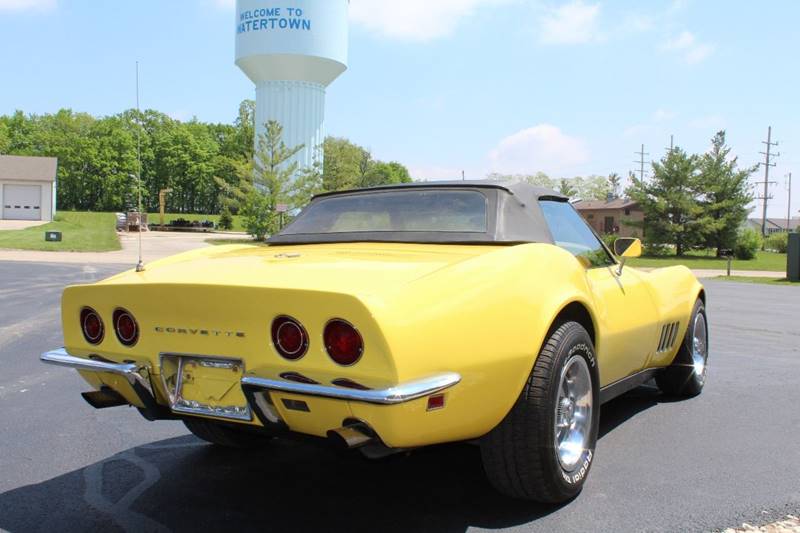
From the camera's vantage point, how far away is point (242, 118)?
78.3 m

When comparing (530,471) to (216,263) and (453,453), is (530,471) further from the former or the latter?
(216,263)

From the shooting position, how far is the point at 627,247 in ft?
13.4

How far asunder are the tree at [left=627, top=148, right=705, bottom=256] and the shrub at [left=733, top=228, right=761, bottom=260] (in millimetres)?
2108

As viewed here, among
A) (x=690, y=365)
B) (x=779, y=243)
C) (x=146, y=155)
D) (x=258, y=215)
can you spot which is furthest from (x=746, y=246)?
(x=146, y=155)

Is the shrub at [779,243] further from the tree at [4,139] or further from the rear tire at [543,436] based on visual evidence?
the tree at [4,139]

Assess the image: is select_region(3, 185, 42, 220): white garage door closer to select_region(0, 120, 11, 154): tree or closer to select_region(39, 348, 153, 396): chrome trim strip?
select_region(0, 120, 11, 154): tree

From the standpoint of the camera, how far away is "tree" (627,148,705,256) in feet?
134

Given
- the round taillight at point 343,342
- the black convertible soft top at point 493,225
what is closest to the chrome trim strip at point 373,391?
the round taillight at point 343,342

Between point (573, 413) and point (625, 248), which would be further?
point (625, 248)

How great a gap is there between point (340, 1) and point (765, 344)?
32.2 m

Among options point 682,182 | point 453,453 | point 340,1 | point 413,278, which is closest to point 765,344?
point 453,453

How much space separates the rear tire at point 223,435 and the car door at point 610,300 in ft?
6.09

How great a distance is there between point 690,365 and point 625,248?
4.13 ft

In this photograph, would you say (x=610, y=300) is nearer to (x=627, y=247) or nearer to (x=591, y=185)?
(x=627, y=247)
